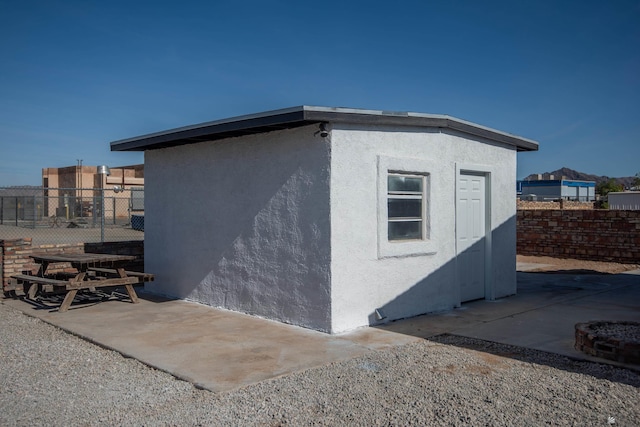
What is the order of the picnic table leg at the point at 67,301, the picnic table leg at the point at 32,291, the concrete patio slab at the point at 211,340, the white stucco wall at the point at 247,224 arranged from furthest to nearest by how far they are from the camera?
1. the picnic table leg at the point at 32,291
2. the picnic table leg at the point at 67,301
3. the white stucco wall at the point at 247,224
4. the concrete patio slab at the point at 211,340

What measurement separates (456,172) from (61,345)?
5987 millimetres

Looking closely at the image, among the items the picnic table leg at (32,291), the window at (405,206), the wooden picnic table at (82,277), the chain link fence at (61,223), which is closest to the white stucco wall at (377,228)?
the window at (405,206)

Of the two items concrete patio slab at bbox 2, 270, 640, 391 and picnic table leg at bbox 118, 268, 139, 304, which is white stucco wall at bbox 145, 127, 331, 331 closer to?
concrete patio slab at bbox 2, 270, 640, 391

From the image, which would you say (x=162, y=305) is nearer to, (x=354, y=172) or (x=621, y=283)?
(x=354, y=172)

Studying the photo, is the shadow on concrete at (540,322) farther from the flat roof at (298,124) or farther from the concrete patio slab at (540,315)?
the flat roof at (298,124)

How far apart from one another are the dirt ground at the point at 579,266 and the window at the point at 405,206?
7.59 metres

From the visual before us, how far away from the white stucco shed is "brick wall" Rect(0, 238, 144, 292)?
1.84 meters

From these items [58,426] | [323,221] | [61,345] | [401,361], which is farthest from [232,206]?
[58,426]

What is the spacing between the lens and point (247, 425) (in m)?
4.21

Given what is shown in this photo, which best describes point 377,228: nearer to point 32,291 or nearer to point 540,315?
point 540,315

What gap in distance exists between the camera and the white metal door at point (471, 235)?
29.0 ft

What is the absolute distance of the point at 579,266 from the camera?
14992 mm

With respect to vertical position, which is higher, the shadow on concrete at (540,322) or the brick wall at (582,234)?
the brick wall at (582,234)

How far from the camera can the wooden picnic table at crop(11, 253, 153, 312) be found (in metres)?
8.73
